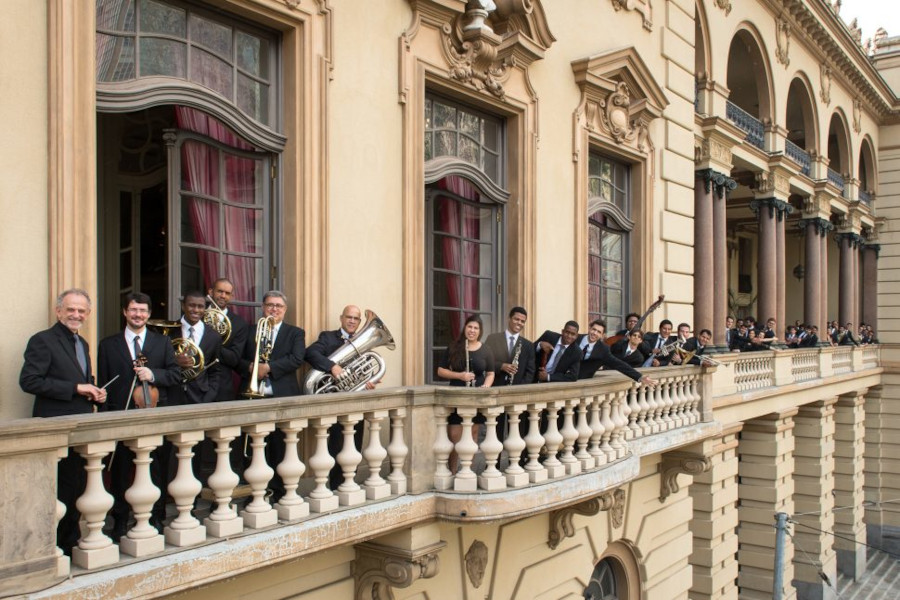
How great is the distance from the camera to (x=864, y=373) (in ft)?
85.8

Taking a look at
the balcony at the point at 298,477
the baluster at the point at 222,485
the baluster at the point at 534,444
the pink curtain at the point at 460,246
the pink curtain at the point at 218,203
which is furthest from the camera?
the pink curtain at the point at 460,246

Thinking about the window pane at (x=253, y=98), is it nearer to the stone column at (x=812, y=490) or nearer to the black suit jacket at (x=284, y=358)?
the black suit jacket at (x=284, y=358)

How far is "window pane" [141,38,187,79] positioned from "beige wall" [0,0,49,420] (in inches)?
37.2

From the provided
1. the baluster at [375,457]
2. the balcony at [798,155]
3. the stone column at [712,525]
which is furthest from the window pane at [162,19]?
the balcony at [798,155]

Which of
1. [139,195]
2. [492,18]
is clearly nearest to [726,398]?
[492,18]

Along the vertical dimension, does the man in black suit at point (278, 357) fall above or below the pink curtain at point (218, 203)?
below

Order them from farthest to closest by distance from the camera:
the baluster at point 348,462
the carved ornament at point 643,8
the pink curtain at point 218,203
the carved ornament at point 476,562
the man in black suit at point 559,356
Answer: the carved ornament at point 643,8 → the man in black suit at point 559,356 → the carved ornament at point 476,562 → the pink curtain at point 218,203 → the baluster at point 348,462

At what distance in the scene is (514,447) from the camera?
6.32m

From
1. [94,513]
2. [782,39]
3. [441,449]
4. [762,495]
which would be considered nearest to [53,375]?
[94,513]

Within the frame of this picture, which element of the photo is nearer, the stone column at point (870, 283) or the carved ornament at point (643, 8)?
the carved ornament at point (643, 8)

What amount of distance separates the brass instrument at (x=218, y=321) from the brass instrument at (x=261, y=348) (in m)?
0.24

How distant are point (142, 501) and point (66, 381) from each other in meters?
0.88

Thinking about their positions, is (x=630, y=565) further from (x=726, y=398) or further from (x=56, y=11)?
(x=56, y=11)

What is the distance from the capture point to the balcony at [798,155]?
22859mm
